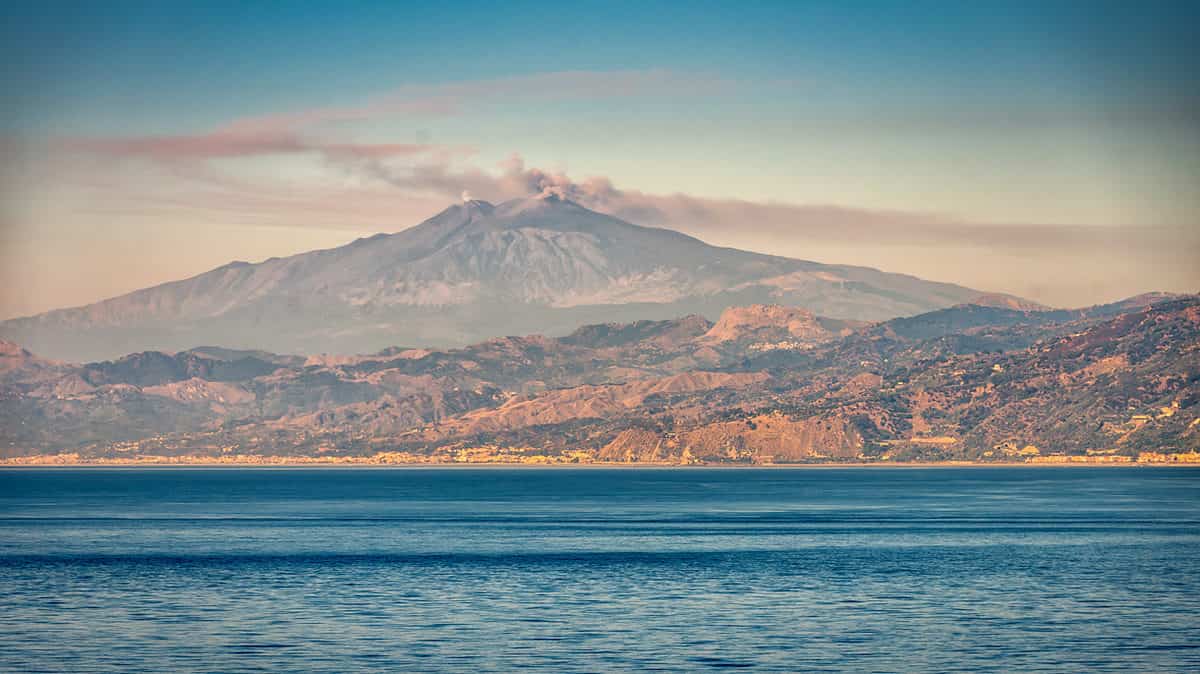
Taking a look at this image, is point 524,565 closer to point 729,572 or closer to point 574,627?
point 729,572

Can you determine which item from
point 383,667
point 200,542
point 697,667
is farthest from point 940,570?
point 200,542

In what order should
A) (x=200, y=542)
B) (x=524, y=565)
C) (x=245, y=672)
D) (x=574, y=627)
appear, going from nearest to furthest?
(x=245, y=672) < (x=574, y=627) < (x=524, y=565) < (x=200, y=542)

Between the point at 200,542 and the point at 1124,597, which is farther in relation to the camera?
the point at 200,542

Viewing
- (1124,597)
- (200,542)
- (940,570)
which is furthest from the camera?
(200,542)

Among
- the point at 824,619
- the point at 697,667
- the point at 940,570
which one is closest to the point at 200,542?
the point at 940,570

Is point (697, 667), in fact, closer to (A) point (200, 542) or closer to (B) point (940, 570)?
(B) point (940, 570)

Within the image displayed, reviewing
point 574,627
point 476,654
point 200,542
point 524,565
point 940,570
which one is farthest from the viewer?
point 200,542

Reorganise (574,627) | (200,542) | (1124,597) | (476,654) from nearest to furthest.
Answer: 1. (476,654)
2. (574,627)
3. (1124,597)
4. (200,542)

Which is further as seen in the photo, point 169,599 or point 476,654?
point 169,599

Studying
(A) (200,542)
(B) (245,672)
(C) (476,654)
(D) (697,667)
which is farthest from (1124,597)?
(A) (200,542)
